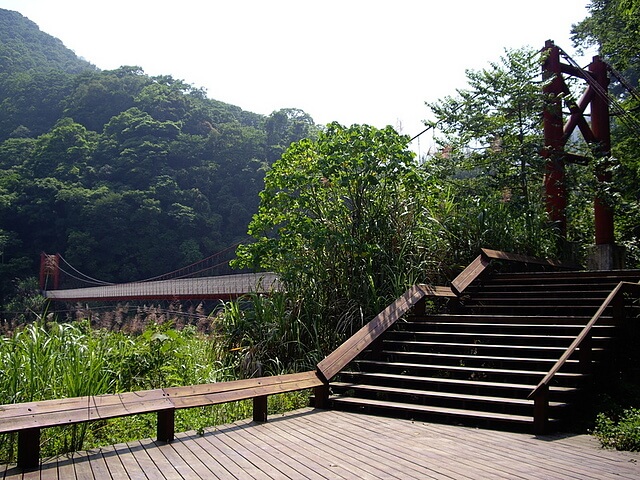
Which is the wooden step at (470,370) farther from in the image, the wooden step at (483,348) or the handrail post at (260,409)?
the handrail post at (260,409)

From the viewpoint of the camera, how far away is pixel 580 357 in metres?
5.34

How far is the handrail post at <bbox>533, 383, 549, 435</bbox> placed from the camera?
15.1ft

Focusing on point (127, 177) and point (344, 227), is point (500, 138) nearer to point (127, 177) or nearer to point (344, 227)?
point (344, 227)

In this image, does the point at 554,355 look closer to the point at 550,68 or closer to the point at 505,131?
the point at 505,131

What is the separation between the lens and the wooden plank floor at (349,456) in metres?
3.63

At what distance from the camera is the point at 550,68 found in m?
13.3

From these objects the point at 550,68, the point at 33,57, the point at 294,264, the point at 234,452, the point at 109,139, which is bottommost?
the point at 234,452

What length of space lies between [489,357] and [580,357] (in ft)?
3.18

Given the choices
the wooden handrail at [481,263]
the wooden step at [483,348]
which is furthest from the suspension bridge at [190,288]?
the wooden handrail at [481,263]

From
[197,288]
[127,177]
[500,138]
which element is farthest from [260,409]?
[127,177]

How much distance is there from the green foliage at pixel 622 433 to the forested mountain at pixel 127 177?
38.6 meters

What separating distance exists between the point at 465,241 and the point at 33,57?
83.7 m

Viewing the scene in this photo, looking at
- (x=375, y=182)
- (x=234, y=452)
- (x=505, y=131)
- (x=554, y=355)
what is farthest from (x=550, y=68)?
(x=234, y=452)

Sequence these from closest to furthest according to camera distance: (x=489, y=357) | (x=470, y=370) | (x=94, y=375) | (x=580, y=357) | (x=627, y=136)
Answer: (x=94, y=375), (x=580, y=357), (x=470, y=370), (x=489, y=357), (x=627, y=136)
